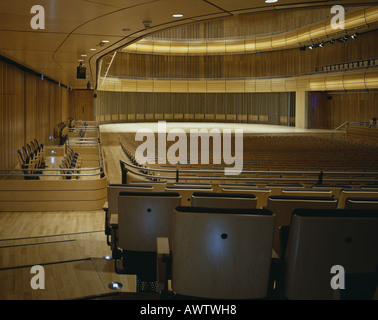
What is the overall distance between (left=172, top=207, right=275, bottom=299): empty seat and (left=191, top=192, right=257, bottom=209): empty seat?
0.90 metres

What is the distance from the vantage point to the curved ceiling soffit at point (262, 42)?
2034 centimetres

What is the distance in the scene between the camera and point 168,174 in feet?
30.8

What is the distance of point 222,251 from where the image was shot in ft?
7.60

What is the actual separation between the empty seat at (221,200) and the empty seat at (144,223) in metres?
0.15

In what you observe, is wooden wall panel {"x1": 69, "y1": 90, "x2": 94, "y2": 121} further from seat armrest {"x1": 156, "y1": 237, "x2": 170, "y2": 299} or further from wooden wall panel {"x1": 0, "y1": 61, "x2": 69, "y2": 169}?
seat armrest {"x1": 156, "y1": 237, "x2": 170, "y2": 299}

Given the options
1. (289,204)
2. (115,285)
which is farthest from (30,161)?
(289,204)

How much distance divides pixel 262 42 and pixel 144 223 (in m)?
27.5

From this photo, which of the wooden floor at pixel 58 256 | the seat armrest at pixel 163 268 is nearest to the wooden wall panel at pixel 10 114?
the wooden floor at pixel 58 256

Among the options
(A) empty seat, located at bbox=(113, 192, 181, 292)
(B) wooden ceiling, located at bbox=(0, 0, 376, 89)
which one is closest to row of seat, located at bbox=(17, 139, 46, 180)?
(B) wooden ceiling, located at bbox=(0, 0, 376, 89)

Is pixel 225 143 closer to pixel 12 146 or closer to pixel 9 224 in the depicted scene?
pixel 12 146

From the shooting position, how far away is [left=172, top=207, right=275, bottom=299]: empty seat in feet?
7.55
